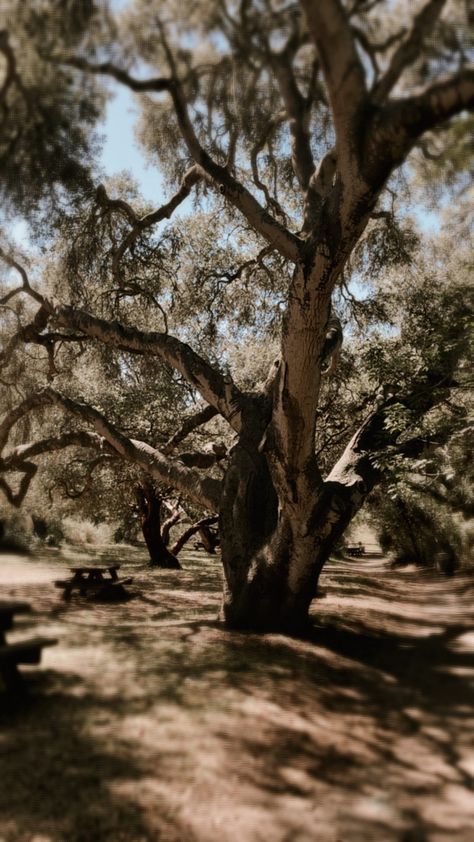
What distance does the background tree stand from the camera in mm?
4344

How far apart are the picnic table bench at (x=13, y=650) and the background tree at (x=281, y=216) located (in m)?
3.23

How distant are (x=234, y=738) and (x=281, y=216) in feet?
29.6

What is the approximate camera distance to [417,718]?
178 inches

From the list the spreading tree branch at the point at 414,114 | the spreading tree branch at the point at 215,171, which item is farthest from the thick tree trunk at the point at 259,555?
the spreading tree branch at the point at 414,114

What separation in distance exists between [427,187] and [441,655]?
7044 mm

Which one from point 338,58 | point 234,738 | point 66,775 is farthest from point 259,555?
point 338,58

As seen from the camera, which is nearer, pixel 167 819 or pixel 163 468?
pixel 167 819

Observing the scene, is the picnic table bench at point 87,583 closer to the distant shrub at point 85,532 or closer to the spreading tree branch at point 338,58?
the spreading tree branch at point 338,58

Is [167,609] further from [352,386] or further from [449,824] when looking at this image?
[352,386]

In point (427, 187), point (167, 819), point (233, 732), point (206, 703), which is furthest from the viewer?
point (427, 187)

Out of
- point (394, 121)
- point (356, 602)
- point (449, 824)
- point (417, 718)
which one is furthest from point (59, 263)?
point (449, 824)

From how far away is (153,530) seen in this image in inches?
648

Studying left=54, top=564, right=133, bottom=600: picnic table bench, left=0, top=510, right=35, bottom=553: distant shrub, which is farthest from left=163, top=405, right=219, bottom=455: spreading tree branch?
left=0, top=510, right=35, bottom=553: distant shrub

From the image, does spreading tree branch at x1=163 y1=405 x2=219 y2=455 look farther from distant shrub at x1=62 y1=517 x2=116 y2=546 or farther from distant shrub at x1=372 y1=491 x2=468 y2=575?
distant shrub at x1=62 y1=517 x2=116 y2=546
